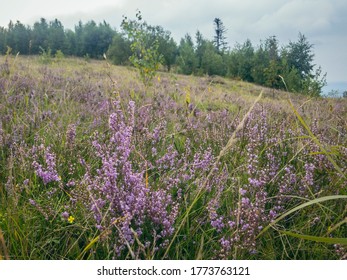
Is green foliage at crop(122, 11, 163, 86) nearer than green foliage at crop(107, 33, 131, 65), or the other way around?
green foliage at crop(122, 11, 163, 86)

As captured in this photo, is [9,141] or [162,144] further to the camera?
[162,144]

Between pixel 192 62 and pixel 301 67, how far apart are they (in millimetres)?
16380

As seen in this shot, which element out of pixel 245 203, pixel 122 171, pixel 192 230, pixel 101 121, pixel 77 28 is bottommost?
pixel 192 230

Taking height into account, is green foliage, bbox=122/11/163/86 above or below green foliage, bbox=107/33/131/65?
below

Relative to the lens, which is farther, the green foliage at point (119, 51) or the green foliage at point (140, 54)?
the green foliage at point (119, 51)

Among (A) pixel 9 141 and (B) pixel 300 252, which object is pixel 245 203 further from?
(A) pixel 9 141

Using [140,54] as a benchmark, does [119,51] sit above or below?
above

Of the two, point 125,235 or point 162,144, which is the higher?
point 162,144

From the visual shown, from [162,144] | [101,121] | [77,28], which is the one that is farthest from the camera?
[77,28]

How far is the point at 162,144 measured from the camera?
2832mm

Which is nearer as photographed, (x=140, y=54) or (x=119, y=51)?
(x=140, y=54)

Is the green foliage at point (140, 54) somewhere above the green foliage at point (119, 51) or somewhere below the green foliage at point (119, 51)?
below
